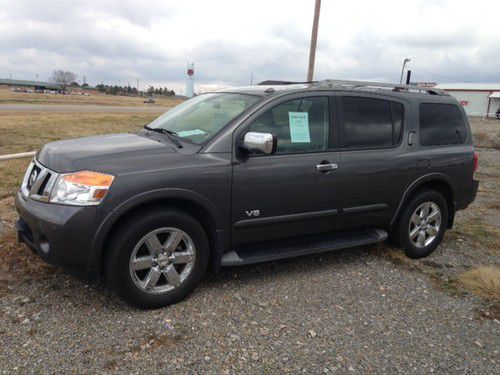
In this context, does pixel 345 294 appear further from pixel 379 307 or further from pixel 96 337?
pixel 96 337

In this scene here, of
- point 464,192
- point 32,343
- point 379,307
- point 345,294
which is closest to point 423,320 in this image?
point 379,307

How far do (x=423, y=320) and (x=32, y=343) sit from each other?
2.86 metres

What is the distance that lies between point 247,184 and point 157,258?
3.03ft

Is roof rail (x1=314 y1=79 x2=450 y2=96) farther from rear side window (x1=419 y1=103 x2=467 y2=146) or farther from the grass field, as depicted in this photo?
the grass field

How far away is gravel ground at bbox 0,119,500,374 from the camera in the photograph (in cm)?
296

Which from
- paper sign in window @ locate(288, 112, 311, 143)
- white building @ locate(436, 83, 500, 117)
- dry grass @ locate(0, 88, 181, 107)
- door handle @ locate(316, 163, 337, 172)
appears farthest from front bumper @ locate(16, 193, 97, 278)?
white building @ locate(436, 83, 500, 117)

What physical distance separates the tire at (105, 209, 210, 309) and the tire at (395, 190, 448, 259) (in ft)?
7.55

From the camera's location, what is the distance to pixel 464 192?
5258 mm

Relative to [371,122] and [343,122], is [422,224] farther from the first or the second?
[343,122]

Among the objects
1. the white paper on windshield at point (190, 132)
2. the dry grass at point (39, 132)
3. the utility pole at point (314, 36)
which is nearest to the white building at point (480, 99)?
the utility pole at point (314, 36)

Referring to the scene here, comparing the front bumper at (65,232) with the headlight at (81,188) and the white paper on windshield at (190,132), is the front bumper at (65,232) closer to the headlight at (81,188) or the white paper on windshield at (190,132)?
the headlight at (81,188)

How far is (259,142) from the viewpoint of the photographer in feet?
11.6

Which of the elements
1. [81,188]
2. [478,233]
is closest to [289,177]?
[81,188]

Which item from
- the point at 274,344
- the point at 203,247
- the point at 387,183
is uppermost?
the point at 387,183
